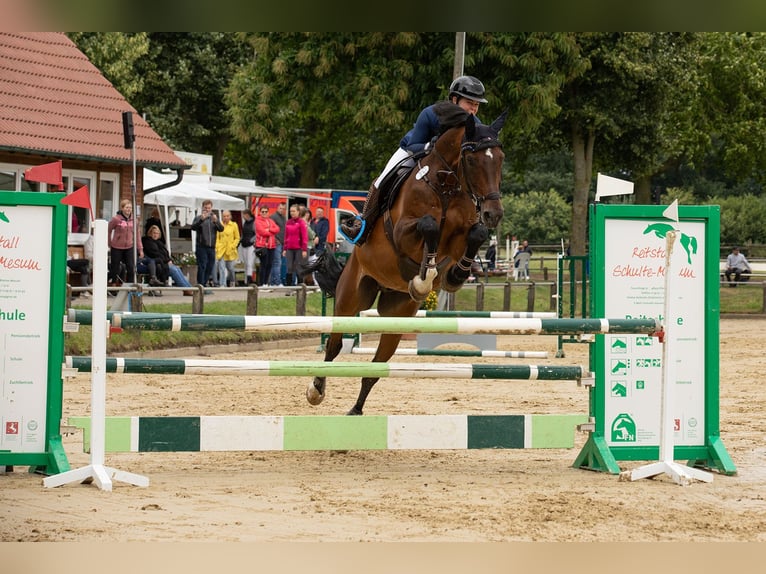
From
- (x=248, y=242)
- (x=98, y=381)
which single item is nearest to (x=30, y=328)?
(x=98, y=381)

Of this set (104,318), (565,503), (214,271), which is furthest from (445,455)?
(214,271)

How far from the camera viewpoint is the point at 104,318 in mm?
5508

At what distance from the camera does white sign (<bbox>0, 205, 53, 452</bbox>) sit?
586cm

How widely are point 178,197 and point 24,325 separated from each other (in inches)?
688

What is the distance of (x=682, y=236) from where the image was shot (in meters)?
6.43

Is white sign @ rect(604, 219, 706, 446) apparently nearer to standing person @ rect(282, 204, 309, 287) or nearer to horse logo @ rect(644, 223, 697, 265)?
horse logo @ rect(644, 223, 697, 265)

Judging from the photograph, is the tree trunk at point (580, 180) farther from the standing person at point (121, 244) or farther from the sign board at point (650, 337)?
the sign board at point (650, 337)

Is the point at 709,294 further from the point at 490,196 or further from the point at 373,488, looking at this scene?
the point at 373,488

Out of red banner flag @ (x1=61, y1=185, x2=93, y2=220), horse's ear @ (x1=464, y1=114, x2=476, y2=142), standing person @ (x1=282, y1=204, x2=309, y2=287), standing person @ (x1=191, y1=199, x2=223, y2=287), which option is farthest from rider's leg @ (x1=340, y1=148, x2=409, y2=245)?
standing person @ (x1=282, y1=204, x2=309, y2=287)

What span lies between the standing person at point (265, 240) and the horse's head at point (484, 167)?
12923 millimetres

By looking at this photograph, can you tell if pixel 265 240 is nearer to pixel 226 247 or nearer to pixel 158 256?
pixel 226 247

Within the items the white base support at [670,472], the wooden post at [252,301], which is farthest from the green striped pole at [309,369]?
the wooden post at [252,301]

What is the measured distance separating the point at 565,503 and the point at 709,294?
1880 mm

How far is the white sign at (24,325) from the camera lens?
586 cm
